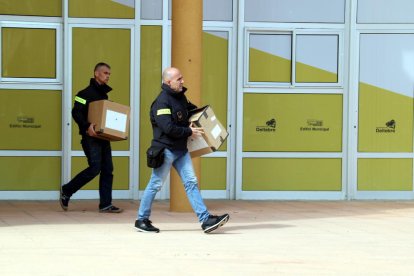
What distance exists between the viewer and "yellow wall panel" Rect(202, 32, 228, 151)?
1255 cm

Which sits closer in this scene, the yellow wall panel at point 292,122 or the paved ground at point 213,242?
the paved ground at point 213,242

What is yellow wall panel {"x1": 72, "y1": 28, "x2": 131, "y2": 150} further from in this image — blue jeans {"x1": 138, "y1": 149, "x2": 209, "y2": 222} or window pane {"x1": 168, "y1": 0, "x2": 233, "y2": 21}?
blue jeans {"x1": 138, "y1": 149, "x2": 209, "y2": 222}

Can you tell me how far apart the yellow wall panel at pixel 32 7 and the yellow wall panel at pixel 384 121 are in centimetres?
478

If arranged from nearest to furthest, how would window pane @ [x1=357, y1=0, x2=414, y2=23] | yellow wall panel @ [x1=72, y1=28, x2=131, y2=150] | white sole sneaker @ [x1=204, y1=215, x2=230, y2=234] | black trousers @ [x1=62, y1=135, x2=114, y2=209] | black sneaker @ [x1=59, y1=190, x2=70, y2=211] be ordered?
white sole sneaker @ [x1=204, y1=215, x2=230, y2=234]
black trousers @ [x1=62, y1=135, x2=114, y2=209]
black sneaker @ [x1=59, y1=190, x2=70, y2=211]
yellow wall panel @ [x1=72, y1=28, x2=131, y2=150]
window pane @ [x1=357, y1=0, x2=414, y2=23]

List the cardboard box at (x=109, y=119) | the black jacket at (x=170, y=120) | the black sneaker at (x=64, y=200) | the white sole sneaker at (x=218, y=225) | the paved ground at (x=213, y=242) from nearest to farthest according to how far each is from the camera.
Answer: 1. the paved ground at (x=213, y=242)
2. the black jacket at (x=170, y=120)
3. the white sole sneaker at (x=218, y=225)
4. the cardboard box at (x=109, y=119)
5. the black sneaker at (x=64, y=200)

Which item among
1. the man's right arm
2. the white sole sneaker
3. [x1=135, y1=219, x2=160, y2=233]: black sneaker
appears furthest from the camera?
the man's right arm

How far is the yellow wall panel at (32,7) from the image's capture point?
12.2 meters

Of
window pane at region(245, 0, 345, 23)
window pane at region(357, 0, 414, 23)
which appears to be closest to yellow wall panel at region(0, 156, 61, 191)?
window pane at region(245, 0, 345, 23)

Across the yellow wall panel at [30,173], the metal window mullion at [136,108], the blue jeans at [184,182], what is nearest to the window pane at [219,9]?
the metal window mullion at [136,108]

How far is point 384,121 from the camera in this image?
12883 mm

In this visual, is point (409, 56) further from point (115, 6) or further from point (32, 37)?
point (32, 37)

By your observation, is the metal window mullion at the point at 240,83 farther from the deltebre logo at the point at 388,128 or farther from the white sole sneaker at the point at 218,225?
the white sole sneaker at the point at 218,225

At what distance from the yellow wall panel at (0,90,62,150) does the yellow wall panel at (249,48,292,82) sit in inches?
116

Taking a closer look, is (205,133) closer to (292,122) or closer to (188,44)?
(188,44)
